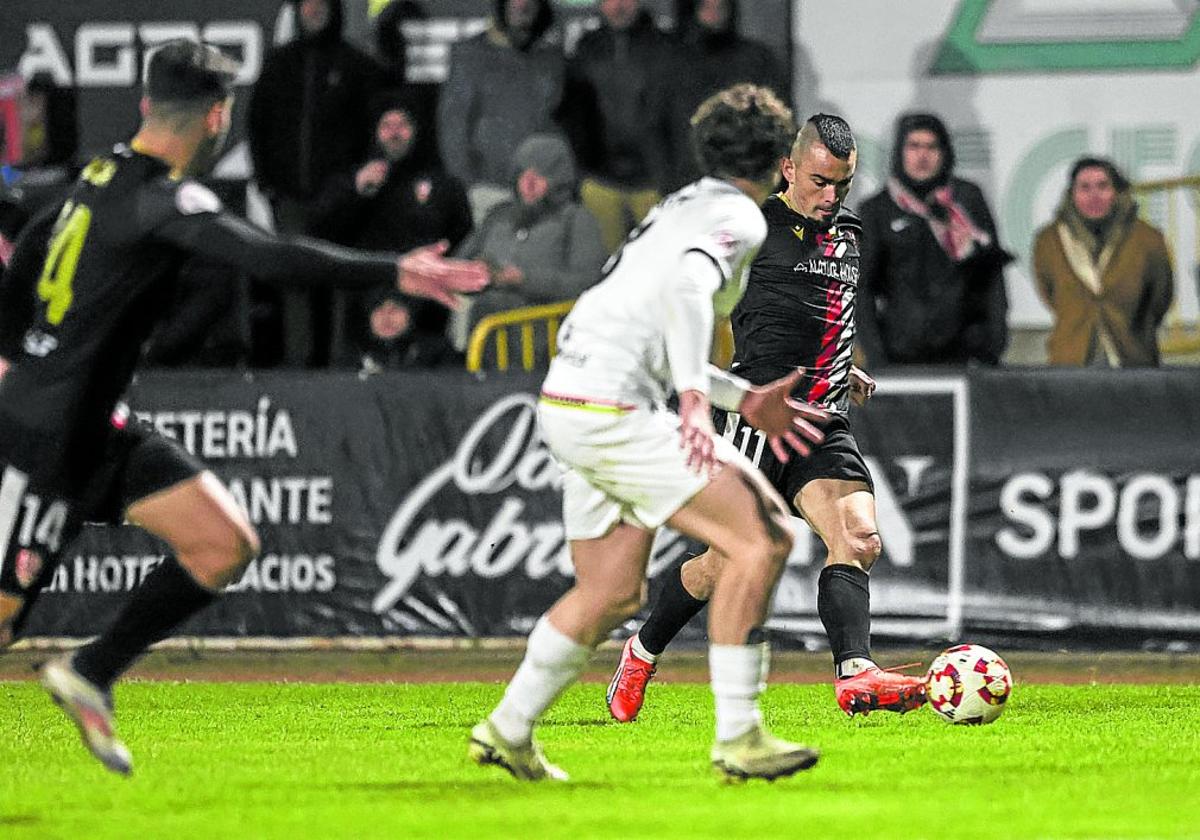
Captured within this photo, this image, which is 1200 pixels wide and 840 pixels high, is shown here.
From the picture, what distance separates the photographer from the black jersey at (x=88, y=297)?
290 inches

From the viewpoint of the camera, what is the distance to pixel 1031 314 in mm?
16359

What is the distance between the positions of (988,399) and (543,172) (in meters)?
3.12

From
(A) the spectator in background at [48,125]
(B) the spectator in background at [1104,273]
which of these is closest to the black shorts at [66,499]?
(B) the spectator in background at [1104,273]

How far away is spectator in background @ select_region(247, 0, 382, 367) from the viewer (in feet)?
50.4

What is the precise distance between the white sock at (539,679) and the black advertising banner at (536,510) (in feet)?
18.7

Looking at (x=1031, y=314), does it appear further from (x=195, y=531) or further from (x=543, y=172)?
(x=195, y=531)

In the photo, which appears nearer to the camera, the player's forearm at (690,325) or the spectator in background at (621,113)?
the player's forearm at (690,325)

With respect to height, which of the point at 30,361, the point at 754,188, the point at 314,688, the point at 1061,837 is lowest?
the point at 314,688

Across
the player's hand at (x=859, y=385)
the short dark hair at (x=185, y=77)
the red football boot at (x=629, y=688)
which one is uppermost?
the short dark hair at (x=185, y=77)

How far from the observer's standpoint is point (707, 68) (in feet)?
48.5

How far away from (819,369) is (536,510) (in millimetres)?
4236

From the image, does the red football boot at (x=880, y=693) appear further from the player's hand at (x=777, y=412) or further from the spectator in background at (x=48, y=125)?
the spectator in background at (x=48, y=125)

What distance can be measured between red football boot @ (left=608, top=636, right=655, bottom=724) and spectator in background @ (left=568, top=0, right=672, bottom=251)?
542 cm

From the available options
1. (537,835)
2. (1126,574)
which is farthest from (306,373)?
(537,835)
